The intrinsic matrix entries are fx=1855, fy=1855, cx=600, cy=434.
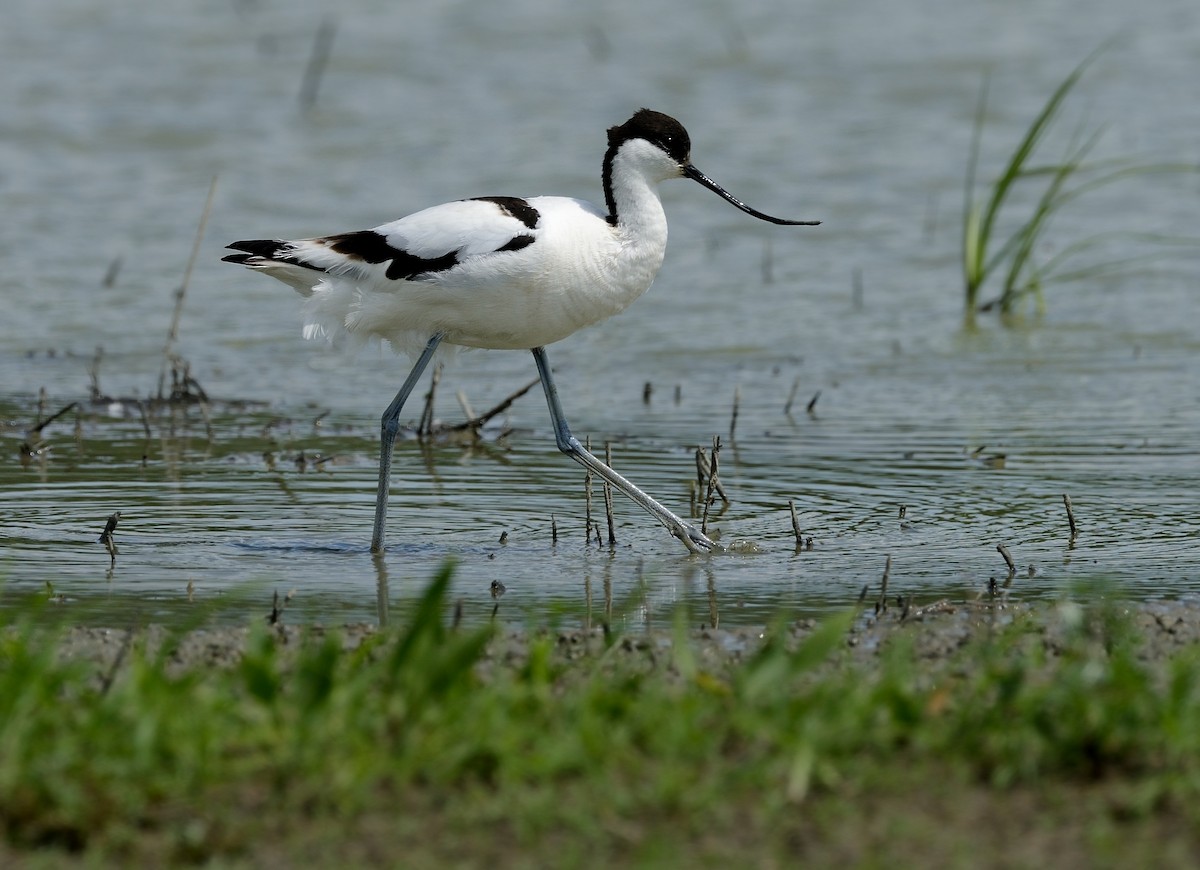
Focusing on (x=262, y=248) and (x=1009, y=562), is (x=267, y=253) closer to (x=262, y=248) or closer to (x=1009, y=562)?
(x=262, y=248)

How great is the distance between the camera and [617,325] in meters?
→ 10.8

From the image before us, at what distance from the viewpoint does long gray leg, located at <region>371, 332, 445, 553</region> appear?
5973 mm

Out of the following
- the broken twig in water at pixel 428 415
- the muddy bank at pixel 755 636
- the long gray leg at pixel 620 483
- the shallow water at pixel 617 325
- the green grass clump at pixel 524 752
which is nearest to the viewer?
the green grass clump at pixel 524 752

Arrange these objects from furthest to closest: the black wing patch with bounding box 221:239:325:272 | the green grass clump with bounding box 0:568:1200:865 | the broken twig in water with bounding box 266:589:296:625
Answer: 1. the black wing patch with bounding box 221:239:325:272
2. the broken twig in water with bounding box 266:589:296:625
3. the green grass clump with bounding box 0:568:1200:865

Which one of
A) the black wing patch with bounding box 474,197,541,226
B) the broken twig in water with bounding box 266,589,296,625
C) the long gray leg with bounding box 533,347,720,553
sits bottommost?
the broken twig in water with bounding box 266,589,296,625

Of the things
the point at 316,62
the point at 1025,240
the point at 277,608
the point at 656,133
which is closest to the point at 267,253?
the point at 656,133

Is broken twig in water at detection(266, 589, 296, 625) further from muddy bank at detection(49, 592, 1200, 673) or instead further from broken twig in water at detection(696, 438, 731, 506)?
broken twig in water at detection(696, 438, 731, 506)

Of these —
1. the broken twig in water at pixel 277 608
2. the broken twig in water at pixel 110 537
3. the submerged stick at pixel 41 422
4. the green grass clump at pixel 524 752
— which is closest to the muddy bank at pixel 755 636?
the broken twig in water at pixel 277 608

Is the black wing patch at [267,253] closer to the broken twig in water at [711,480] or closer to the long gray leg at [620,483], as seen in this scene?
the long gray leg at [620,483]

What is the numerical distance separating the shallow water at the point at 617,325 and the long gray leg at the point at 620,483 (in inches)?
3.8

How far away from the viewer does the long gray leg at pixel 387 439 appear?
5.97 m

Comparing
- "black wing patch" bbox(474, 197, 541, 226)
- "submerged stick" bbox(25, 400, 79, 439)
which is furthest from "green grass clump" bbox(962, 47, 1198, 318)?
"submerged stick" bbox(25, 400, 79, 439)

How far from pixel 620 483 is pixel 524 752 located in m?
2.84

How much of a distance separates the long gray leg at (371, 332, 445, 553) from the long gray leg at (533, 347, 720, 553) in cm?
43
